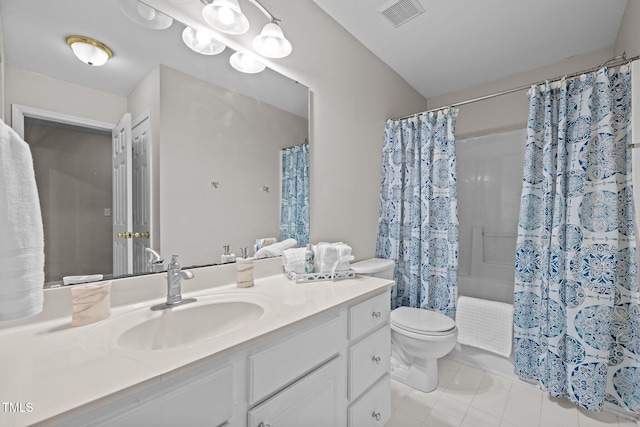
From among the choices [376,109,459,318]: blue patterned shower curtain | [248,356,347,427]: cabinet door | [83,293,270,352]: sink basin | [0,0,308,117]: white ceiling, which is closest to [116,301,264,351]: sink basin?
[83,293,270,352]: sink basin

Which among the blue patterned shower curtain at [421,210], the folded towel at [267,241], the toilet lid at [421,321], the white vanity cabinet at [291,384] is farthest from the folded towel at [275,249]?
the blue patterned shower curtain at [421,210]

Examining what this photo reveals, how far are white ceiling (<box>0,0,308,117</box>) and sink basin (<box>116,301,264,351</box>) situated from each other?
86 centimetres

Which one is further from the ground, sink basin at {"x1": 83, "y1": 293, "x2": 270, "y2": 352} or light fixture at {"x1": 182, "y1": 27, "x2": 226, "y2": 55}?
light fixture at {"x1": 182, "y1": 27, "x2": 226, "y2": 55}

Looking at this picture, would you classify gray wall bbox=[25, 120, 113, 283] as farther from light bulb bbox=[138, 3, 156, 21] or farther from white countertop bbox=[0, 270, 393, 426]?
light bulb bbox=[138, 3, 156, 21]

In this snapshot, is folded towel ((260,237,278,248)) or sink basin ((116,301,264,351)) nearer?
sink basin ((116,301,264,351))

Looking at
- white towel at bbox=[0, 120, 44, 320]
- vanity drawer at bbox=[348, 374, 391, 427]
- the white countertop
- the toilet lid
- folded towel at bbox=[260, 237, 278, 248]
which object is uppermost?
white towel at bbox=[0, 120, 44, 320]

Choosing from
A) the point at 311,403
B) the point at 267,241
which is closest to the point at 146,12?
the point at 267,241

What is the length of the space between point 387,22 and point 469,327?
237 centimetres

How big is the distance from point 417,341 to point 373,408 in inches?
23.0

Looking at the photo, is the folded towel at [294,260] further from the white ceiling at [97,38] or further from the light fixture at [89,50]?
the light fixture at [89,50]

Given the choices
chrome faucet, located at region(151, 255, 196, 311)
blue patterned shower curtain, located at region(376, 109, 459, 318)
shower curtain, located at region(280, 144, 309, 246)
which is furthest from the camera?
blue patterned shower curtain, located at region(376, 109, 459, 318)

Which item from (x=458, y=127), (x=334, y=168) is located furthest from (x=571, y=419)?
(x=458, y=127)

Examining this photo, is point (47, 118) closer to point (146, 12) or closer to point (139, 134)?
point (139, 134)

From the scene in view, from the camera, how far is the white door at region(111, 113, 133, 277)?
3.41 feet
